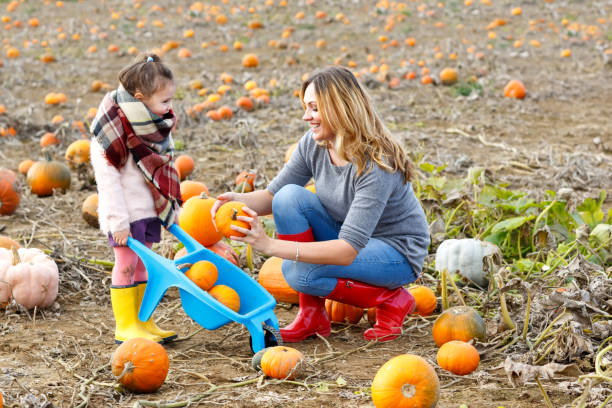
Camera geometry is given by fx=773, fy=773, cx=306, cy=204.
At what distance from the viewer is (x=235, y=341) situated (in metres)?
3.96

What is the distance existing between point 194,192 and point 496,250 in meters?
2.27

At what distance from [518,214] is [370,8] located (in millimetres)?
11557

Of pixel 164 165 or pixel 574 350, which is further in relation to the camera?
pixel 164 165

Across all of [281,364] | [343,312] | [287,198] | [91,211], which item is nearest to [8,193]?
[91,211]

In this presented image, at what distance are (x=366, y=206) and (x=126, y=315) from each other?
1302mm

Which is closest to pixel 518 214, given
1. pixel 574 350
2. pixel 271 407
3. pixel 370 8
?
pixel 574 350

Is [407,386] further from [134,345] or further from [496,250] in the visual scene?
[496,250]

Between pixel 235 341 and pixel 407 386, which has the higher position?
pixel 407 386

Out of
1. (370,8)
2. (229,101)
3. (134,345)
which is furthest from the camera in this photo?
(370,8)

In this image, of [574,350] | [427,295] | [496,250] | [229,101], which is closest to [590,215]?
[496,250]

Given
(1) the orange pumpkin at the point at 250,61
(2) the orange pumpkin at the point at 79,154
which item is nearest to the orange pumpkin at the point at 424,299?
(2) the orange pumpkin at the point at 79,154

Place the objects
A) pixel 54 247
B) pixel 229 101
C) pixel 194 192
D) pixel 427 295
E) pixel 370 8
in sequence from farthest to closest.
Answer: pixel 370 8 < pixel 229 101 < pixel 194 192 < pixel 54 247 < pixel 427 295

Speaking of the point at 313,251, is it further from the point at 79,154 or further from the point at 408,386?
the point at 79,154

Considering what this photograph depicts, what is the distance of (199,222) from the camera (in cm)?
454
